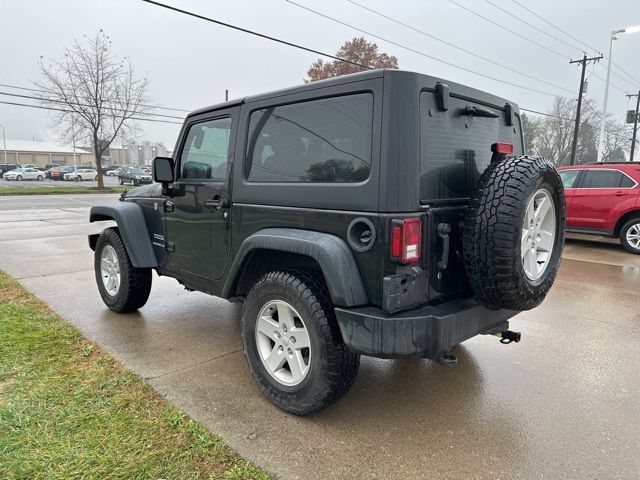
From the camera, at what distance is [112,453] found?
2307mm

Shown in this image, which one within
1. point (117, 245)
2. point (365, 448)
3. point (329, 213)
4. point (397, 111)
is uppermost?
point (397, 111)

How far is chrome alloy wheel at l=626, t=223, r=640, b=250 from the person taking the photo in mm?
8602

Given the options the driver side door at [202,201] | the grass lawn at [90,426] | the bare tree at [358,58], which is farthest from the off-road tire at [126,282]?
the bare tree at [358,58]

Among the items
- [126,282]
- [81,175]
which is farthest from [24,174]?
[126,282]

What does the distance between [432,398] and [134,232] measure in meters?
2.98

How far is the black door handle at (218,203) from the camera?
3.23 metres

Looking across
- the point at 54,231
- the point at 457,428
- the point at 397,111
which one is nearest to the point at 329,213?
the point at 397,111

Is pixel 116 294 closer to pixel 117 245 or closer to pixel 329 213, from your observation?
pixel 117 245

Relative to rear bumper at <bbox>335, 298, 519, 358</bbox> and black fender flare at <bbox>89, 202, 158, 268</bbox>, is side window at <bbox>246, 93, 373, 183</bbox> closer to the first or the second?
rear bumper at <bbox>335, 298, 519, 358</bbox>

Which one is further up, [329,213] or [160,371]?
[329,213]

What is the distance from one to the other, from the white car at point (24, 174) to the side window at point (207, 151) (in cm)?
4819

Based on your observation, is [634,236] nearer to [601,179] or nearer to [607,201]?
[607,201]

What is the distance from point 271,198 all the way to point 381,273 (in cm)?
96

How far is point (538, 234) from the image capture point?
2740 millimetres
